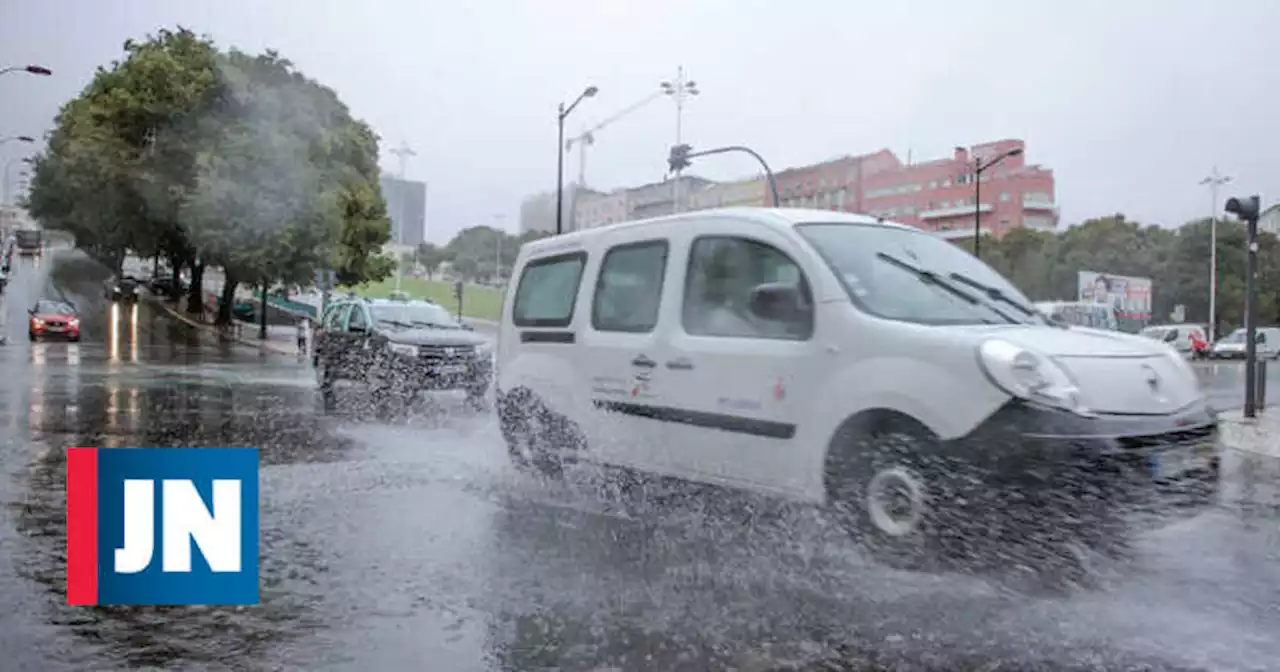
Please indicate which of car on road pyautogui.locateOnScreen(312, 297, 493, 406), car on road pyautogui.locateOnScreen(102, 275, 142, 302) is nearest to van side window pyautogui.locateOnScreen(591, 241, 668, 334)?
car on road pyautogui.locateOnScreen(312, 297, 493, 406)

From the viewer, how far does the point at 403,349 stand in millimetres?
15000

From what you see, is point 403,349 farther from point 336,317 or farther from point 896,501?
point 896,501

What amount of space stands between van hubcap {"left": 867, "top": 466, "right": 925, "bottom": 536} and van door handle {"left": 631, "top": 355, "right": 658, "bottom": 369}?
1.60 meters

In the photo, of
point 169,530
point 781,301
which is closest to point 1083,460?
point 781,301

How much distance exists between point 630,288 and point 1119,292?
4450cm

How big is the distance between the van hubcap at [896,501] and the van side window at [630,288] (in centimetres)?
180

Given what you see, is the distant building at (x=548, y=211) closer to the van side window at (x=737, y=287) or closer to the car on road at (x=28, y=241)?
the van side window at (x=737, y=287)

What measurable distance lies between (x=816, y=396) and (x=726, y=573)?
3.32 feet

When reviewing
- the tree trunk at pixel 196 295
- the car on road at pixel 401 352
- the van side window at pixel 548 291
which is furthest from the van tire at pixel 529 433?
the tree trunk at pixel 196 295

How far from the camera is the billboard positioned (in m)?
42.7

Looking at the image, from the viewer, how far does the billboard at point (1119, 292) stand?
42688 mm

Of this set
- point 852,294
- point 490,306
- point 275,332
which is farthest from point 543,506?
point 490,306

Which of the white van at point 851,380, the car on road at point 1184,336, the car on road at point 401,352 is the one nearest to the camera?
the white van at point 851,380

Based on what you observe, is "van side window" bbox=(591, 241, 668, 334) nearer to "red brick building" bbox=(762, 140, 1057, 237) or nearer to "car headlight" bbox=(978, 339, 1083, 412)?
"red brick building" bbox=(762, 140, 1057, 237)
